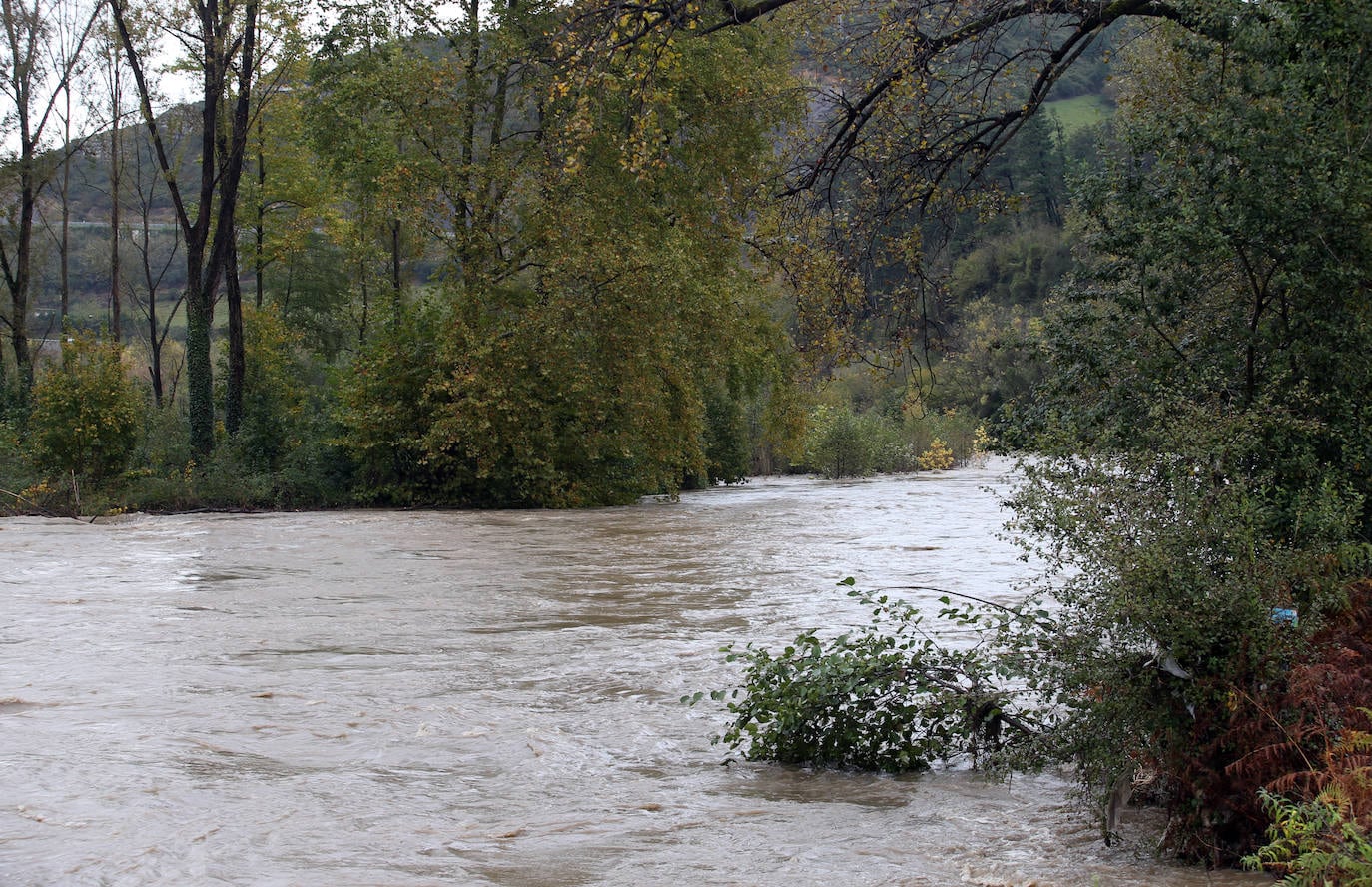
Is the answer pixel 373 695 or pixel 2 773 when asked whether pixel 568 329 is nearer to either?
pixel 373 695

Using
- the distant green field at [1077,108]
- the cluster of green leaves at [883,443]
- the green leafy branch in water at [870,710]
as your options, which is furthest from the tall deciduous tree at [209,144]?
the distant green field at [1077,108]

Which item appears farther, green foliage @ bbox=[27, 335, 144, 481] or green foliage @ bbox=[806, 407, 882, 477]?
green foliage @ bbox=[806, 407, 882, 477]

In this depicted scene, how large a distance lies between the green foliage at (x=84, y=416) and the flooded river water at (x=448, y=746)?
9.73m

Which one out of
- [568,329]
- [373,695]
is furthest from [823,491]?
[373,695]

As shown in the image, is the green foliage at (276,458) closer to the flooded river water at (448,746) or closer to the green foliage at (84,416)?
the green foliage at (84,416)

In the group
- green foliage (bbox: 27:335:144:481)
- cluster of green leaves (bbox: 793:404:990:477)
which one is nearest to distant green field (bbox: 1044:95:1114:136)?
cluster of green leaves (bbox: 793:404:990:477)

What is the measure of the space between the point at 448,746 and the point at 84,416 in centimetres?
1908

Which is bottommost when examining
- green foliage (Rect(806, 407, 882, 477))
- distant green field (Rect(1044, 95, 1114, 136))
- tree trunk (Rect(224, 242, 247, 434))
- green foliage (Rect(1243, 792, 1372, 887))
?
green foliage (Rect(1243, 792, 1372, 887))

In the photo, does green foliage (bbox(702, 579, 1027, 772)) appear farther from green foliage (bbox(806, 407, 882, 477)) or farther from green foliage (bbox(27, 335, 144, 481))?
green foliage (bbox(806, 407, 882, 477))

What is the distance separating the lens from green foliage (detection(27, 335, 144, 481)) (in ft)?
72.9

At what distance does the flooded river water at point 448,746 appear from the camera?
4.37m

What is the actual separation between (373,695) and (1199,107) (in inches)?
223

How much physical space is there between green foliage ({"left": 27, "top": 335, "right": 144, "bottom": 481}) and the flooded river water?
9.73 meters

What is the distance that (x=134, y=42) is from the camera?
2956 centimetres
